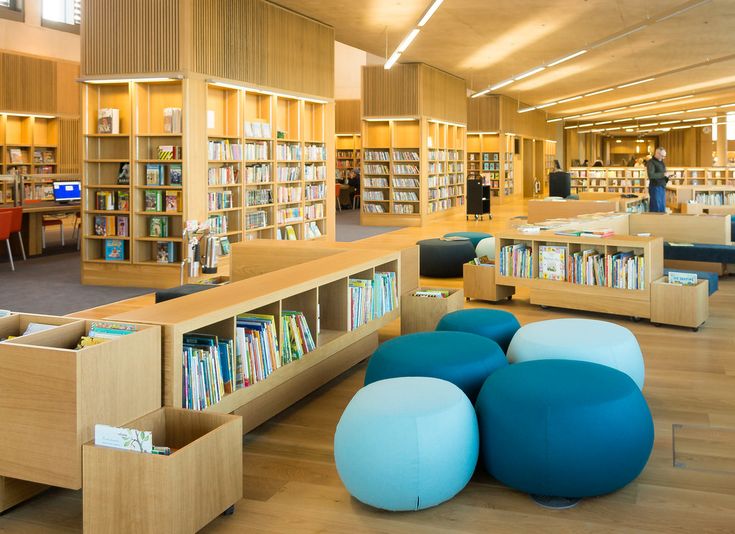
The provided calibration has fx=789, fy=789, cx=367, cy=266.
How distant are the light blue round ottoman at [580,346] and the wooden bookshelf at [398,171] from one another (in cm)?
1316

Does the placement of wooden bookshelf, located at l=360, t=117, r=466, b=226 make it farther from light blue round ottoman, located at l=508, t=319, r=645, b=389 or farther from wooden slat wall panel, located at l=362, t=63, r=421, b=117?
light blue round ottoman, located at l=508, t=319, r=645, b=389

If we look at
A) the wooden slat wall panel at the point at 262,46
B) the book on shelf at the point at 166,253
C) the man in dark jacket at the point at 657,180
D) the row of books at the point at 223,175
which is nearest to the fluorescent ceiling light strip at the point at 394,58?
the wooden slat wall panel at the point at 262,46

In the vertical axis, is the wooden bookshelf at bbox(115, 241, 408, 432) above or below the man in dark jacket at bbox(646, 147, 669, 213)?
below

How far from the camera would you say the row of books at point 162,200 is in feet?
31.1

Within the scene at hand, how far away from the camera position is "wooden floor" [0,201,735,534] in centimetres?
334

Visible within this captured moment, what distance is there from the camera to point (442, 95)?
19.3 m

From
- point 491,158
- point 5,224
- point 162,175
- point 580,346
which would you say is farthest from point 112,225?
point 491,158

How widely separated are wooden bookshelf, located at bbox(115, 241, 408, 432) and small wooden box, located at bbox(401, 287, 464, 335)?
11 centimetres

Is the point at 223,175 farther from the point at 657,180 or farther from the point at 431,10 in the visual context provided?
the point at 657,180

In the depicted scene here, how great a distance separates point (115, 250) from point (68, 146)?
401 inches

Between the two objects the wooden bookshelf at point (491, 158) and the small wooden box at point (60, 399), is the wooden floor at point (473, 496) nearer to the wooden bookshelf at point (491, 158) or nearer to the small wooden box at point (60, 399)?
the small wooden box at point (60, 399)

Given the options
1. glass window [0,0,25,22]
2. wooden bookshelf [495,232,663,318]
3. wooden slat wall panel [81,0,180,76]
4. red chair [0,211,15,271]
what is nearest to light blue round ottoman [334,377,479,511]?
wooden bookshelf [495,232,663,318]

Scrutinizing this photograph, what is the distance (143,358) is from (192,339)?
662mm

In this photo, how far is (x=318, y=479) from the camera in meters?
3.85
